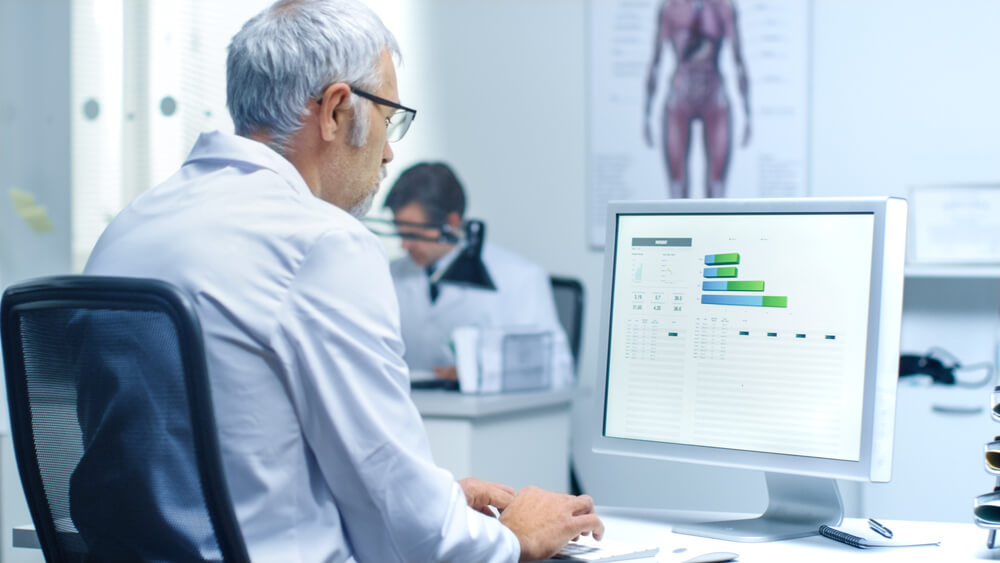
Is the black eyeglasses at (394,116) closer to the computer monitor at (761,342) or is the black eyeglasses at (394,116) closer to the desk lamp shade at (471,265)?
the computer monitor at (761,342)

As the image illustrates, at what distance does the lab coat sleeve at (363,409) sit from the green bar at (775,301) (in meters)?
0.52

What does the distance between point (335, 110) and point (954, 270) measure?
2.45m

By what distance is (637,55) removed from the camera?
3.74 metres

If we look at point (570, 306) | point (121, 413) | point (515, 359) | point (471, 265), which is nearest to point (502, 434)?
point (515, 359)

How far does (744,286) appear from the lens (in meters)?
1.37

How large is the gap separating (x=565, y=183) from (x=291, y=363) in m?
2.91

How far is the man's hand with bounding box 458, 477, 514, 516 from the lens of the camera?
1.40 meters

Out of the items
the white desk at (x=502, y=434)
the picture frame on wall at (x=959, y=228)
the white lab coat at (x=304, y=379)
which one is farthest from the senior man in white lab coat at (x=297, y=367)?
the picture frame on wall at (x=959, y=228)

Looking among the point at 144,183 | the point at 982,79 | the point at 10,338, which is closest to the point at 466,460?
the point at 144,183

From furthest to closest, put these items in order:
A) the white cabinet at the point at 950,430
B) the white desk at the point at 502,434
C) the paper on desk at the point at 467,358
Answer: the white cabinet at the point at 950,430 → the paper on desk at the point at 467,358 → the white desk at the point at 502,434

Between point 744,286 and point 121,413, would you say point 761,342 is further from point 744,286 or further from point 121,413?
point 121,413

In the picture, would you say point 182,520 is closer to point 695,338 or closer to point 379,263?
point 379,263

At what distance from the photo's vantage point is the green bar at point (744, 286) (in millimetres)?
1355

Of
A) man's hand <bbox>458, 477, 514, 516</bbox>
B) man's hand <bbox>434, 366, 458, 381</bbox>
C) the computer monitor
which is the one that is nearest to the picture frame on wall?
man's hand <bbox>434, 366, 458, 381</bbox>
